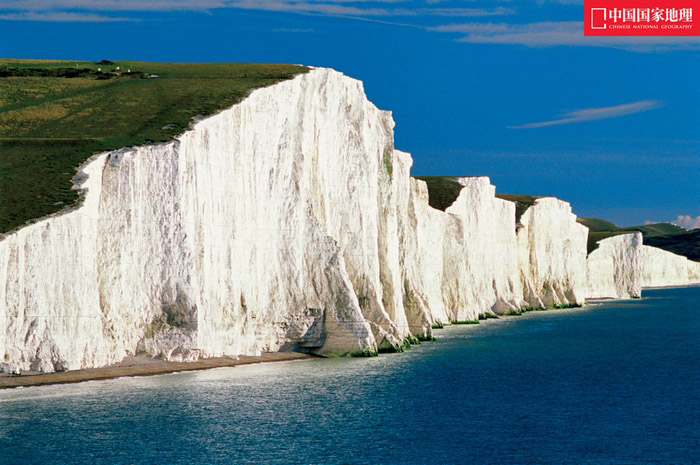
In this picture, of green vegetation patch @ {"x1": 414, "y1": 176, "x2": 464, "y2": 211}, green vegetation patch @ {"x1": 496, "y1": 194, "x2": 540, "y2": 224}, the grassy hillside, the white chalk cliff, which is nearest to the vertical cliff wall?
green vegetation patch @ {"x1": 496, "y1": 194, "x2": 540, "y2": 224}

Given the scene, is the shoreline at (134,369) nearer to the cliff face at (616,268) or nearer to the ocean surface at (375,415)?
the ocean surface at (375,415)

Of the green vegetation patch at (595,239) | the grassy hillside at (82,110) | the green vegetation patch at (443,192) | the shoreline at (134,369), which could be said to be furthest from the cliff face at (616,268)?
the shoreline at (134,369)

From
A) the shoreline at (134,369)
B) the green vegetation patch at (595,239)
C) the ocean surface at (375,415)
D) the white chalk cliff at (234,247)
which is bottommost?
the ocean surface at (375,415)

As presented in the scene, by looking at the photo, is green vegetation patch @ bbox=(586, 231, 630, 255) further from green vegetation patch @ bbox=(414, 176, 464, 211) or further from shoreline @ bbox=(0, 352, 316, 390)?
shoreline @ bbox=(0, 352, 316, 390)

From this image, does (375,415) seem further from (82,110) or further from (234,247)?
(82,110)

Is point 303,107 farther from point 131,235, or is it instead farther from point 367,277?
point 131,235
